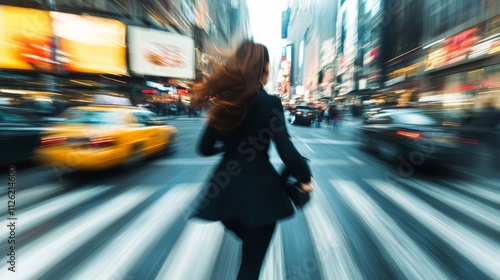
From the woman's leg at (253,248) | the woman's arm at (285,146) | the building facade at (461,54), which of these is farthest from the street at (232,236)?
the building facade at (461,54)

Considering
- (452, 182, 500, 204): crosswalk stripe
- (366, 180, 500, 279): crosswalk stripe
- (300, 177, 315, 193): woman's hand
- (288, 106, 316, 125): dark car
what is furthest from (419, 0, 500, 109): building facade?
(300, 177, 315, 193): woman's hand

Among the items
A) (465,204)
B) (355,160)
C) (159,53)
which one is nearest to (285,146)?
(465,204)

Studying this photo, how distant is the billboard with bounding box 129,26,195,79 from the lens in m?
32.8

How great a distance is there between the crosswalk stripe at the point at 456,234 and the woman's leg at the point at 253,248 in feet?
7.78

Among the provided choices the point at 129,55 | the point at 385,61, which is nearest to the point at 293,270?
the point at 129,55

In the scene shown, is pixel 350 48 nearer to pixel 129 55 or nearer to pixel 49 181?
pixel 129 55

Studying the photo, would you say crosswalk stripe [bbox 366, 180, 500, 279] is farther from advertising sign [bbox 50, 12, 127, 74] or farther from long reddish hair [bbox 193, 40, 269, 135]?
advertising sign [bbox 50, 12, 127, 74]

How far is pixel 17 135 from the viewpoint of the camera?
6312mm

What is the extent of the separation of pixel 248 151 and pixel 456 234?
132 inches

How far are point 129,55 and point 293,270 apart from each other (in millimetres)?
34323

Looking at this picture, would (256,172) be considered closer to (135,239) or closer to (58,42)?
(135,239)

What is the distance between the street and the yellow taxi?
385 millimetres

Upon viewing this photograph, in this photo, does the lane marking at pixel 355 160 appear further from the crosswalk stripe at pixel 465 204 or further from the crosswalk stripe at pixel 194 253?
the crosswalk stripe at pixel 194 253

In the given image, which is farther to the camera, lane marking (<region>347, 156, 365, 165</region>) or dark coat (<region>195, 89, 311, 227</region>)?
lane marking (<region>347, 156, 365, 165</region>)
